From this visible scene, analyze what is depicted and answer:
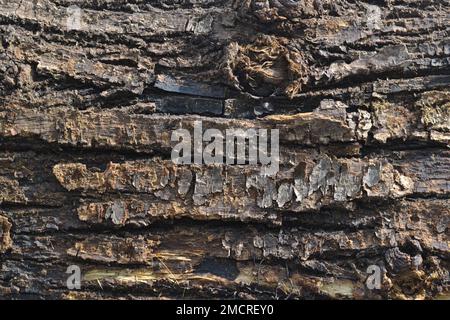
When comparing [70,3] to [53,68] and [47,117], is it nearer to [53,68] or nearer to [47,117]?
[53,68]

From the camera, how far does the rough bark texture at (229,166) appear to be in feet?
8.14

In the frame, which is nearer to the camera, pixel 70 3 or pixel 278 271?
pixel 278 271

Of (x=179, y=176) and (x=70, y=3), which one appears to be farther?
(x=70, y=3)

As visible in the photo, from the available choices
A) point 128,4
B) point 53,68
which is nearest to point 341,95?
point 128,4

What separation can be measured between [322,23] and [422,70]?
49 cm

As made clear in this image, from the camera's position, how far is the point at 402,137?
99.4 inches

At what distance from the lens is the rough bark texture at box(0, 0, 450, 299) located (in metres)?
2.48

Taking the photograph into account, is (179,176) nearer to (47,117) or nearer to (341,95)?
(47,117)

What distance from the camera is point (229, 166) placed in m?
2.51

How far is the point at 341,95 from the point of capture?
8.48 feet

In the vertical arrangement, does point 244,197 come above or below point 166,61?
below

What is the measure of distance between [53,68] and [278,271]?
1.33m

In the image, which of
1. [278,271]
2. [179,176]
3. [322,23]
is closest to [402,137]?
[322,23]

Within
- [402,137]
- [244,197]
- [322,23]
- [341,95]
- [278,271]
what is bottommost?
[278,271]
